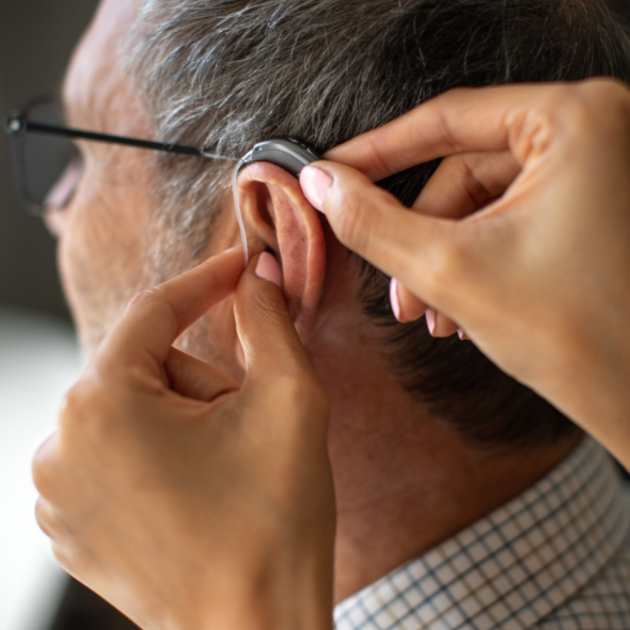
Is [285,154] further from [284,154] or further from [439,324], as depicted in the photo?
[439,324]

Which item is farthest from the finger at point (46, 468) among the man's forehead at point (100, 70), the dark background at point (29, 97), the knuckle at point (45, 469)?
the dark background at point (29, 97)

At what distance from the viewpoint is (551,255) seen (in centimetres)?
47

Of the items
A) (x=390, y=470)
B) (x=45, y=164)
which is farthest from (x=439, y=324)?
(x=45, y=164)

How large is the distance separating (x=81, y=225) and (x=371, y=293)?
0.58 metres

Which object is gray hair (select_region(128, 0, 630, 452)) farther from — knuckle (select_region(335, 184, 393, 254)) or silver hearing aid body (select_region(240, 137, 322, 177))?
knuckle (select_region(335, 184, 393, 254))

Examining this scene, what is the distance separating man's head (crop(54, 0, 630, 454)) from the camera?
0.68m

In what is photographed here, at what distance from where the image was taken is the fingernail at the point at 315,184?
0.59 meters

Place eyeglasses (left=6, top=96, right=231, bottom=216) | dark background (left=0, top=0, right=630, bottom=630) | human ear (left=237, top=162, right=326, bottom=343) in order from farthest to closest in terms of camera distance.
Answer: dark background (left=0, top=0, right=630, bottom=630) < eyeglasses (left=6, top=96, right=231, bottom=216) < human ear (left=237, top=162, right=326, bottom=343)

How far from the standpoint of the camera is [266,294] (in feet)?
2.27

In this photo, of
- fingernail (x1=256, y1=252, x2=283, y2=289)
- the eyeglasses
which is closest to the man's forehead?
the eyeglasses

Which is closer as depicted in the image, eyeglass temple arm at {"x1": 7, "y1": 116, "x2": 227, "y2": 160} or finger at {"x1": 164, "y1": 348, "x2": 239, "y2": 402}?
finger at {"x1": 164, "y1": 348, "x2": 239, "y2": 402}

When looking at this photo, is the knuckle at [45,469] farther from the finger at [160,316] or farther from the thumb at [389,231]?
the thumb at [389,231]

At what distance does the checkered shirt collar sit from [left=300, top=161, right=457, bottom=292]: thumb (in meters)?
0.54

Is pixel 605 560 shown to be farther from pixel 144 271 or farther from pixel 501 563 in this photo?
pixel 144 271
